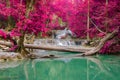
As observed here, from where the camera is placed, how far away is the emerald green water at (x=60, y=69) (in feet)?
30.7

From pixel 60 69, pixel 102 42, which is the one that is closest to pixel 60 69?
pixel 60 69

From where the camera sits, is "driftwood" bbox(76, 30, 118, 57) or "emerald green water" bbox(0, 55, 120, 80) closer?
"emerald green water" bbox(0, 55, 120, 80)

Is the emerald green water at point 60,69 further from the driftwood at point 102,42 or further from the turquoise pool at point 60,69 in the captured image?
the driftwood at point 102,42

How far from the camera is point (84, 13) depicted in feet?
73.6

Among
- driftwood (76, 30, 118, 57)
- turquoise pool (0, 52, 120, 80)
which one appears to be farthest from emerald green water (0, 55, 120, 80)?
driftwood (76, 30, 118, 57)

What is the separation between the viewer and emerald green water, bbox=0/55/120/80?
934cm

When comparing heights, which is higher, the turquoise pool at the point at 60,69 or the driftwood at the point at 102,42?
the driftwood at the point at 102,42

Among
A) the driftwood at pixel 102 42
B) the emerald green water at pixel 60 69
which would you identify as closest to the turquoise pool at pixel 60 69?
the emerald green water at pixel 60 69

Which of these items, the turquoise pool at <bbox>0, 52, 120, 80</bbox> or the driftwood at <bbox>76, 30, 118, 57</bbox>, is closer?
the turquoise pool at <bbox>0, 52, 120, 80</bbox>

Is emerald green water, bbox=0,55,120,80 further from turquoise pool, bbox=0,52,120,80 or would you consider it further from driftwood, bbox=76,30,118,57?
driftwood, bbox=76,30,118,57

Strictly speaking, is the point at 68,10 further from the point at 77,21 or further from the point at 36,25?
the point at 36,25

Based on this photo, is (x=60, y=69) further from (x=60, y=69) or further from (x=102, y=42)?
(x=102, y=42)

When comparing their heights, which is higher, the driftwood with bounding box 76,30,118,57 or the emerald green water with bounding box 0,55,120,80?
the driftwood with bounding box 76,30,118,57

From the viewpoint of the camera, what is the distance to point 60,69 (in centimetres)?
1171
